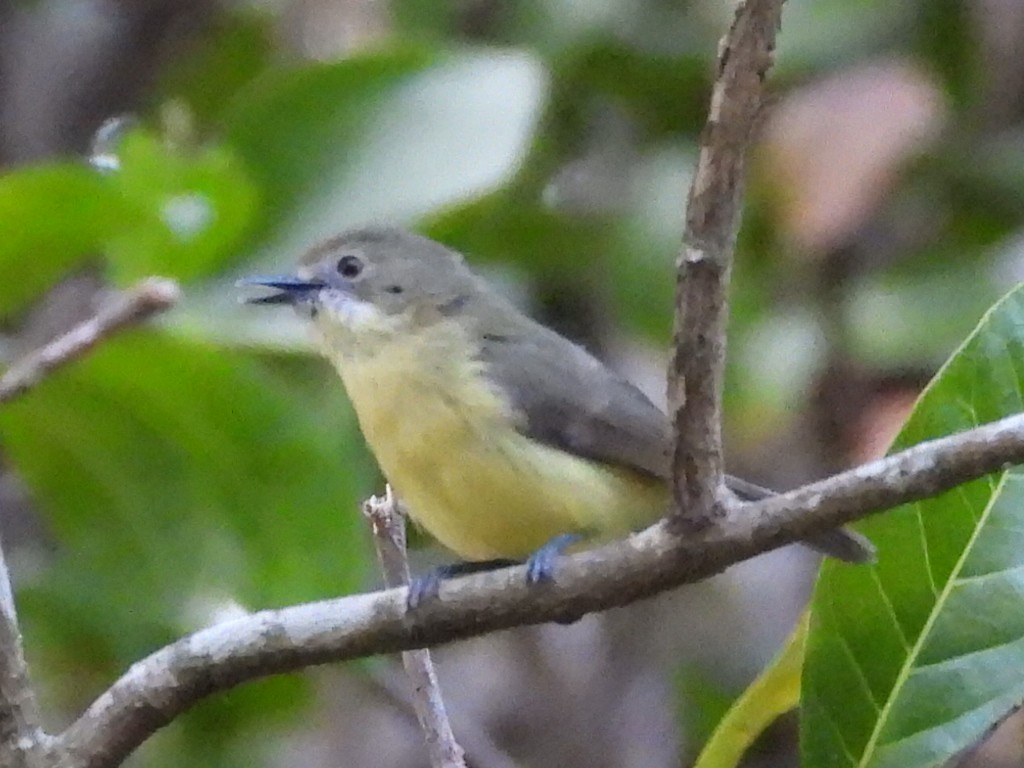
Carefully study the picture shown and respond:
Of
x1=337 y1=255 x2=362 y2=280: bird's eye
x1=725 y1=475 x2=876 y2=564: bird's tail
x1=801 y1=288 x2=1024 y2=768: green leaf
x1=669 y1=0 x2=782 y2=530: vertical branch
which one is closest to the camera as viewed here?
x1=669 y1=0 x2=782 y2=530: vertical branch

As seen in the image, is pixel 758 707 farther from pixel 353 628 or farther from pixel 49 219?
pixel 49 219

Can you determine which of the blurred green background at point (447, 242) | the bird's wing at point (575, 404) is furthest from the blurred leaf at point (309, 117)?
the bird's wing at point (575, 404)

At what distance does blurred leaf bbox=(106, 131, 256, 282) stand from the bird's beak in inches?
4.4

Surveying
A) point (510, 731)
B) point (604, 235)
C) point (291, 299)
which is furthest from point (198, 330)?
point (510, 731)

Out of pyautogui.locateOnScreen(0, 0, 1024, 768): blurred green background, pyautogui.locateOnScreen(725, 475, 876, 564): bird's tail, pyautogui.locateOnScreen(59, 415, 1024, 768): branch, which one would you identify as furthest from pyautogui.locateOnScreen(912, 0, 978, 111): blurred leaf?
pyautogui.locateOnScreen(59, 415, 1024, 768): branch

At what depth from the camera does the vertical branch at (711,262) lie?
139 cm

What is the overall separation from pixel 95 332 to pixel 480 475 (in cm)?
87

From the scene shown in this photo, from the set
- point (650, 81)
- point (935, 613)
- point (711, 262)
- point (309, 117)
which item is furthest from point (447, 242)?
point (711, 262)

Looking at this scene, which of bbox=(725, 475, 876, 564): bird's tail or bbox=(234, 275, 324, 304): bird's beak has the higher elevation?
bbox=(234, 275, 324, 304): bird's beak

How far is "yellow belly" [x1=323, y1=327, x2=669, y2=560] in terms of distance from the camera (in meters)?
2.46

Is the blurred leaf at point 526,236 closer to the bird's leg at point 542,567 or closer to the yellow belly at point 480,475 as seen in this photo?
the yellow belly at point 480,475

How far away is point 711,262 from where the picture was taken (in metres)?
1.48

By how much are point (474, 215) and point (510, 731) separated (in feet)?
4.68

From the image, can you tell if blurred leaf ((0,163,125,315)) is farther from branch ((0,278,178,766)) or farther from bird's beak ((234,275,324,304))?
branch ((0,278,178,766))
